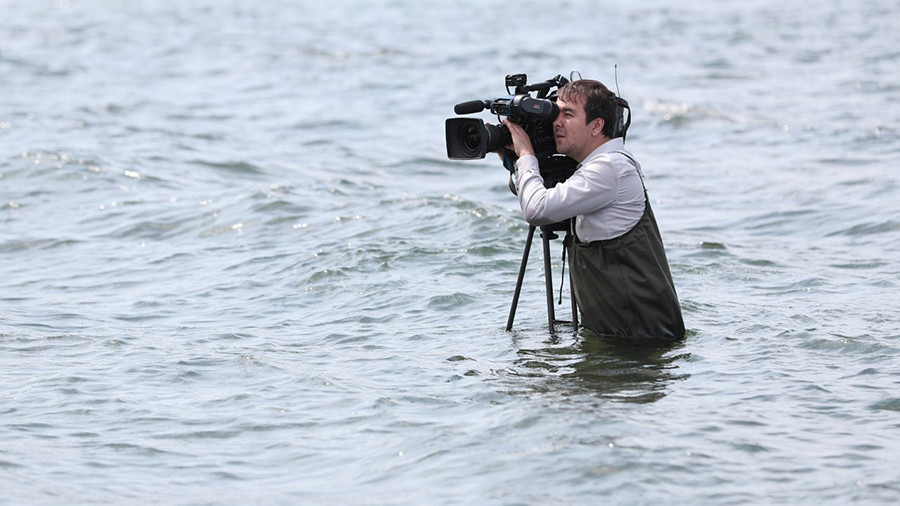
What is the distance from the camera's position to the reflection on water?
5.69m

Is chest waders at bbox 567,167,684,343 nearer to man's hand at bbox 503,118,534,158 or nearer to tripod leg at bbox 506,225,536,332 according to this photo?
tripod leg at bbox 506,225,536,332

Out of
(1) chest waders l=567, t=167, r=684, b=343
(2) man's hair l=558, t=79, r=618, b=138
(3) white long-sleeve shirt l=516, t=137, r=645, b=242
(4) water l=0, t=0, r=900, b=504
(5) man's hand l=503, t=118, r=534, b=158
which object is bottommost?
(4) water l=0, t=0, r=900, b=504

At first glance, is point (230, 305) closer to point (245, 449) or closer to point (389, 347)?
point (389, 347)

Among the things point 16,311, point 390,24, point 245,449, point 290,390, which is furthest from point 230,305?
point 390,24

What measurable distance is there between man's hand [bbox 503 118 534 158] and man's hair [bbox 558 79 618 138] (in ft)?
0.82

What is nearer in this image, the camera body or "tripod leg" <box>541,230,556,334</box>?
the camera body

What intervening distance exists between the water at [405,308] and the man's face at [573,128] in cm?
104

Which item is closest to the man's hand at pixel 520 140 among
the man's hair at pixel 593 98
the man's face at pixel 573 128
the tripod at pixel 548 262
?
the man's face at pixel 573 128

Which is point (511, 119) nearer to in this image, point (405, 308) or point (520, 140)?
point (520, 140)

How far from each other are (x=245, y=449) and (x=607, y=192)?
2013mm

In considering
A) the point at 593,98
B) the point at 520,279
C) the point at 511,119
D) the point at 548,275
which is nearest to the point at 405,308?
the point at 520,279

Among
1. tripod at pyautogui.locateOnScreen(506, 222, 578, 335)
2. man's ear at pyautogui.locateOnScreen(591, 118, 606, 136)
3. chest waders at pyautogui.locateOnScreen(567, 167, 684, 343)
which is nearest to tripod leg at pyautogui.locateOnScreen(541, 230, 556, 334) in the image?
tripod at pyautogui.locateOnScreen(506, 222, 578, 335)

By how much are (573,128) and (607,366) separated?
3.76ft

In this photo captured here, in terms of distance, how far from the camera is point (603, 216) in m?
5.94
